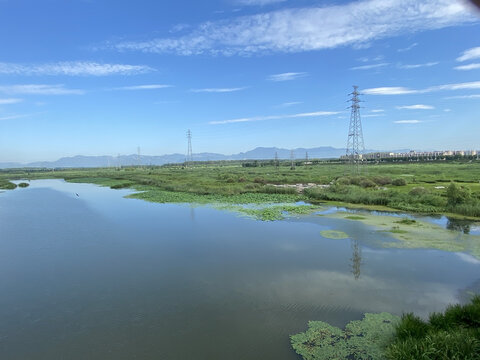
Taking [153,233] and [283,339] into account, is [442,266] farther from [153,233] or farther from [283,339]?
[153,233]

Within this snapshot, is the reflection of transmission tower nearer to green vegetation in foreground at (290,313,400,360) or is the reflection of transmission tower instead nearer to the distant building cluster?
green vegetation in foreground at (290,313,400,360)

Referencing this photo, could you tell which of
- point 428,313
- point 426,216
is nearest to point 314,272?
point 428,313

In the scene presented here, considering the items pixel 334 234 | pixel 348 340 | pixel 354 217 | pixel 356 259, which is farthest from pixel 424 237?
pixel 348 340

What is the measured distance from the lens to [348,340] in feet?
20.6

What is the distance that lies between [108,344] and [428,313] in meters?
7.42

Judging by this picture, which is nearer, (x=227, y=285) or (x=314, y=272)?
(x=227, y=285)

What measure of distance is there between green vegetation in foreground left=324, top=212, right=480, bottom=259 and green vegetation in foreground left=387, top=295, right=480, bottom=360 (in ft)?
19.9

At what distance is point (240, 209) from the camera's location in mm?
21766

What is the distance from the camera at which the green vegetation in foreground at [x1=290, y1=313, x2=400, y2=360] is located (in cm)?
593

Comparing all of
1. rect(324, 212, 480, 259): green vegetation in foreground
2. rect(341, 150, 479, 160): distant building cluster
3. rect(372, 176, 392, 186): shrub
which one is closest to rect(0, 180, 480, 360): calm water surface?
rect(324, 212, 480, 259): green vegetation in foreground

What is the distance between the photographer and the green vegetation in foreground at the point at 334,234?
1385 cm

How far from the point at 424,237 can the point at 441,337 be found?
9.16 meters

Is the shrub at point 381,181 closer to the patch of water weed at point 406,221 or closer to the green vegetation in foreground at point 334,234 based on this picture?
the patch of water weed at point 406,221

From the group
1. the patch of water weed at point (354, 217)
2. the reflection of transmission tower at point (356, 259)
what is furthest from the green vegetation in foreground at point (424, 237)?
the reflection of transmission tower at point (356, 259)
